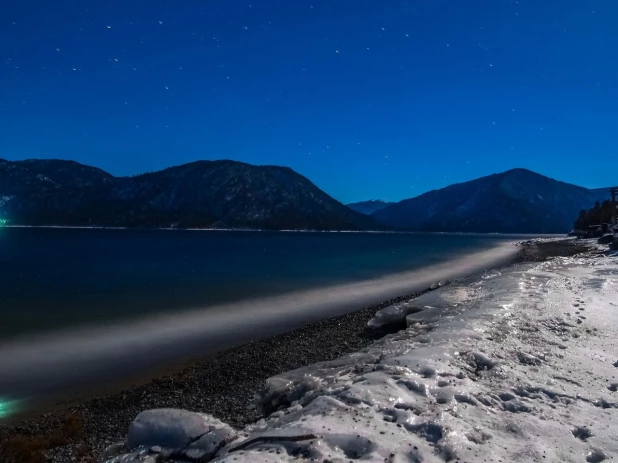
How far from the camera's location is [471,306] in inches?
694

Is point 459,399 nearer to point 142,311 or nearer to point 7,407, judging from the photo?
point 7,407

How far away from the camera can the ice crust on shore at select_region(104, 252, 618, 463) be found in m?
6.27

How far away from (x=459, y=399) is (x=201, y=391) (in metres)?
8.72

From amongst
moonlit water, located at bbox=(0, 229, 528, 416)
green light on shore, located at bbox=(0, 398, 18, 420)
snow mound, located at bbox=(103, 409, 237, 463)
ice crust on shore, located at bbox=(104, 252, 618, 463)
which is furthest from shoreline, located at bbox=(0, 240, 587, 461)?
ice crust on shore, located at bbox=(104, 252, 618, 463)

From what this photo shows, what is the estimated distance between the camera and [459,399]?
26.3ft

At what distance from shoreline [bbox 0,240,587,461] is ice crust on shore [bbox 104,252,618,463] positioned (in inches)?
93.8

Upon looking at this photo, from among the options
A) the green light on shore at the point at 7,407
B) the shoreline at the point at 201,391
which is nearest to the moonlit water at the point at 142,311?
the green light on shore at the point at 7,407

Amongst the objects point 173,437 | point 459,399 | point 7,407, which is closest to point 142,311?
point 7,407

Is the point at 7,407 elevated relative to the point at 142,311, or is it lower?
lower

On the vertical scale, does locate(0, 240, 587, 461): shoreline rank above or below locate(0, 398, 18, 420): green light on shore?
above

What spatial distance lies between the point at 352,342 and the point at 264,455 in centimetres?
1256

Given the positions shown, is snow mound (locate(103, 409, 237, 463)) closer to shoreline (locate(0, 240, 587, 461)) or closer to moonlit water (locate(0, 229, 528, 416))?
shoreline (locate(0, 240, 587, 461))

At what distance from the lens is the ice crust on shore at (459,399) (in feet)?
20.6

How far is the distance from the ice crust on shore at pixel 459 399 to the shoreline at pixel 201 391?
2.38 meters
